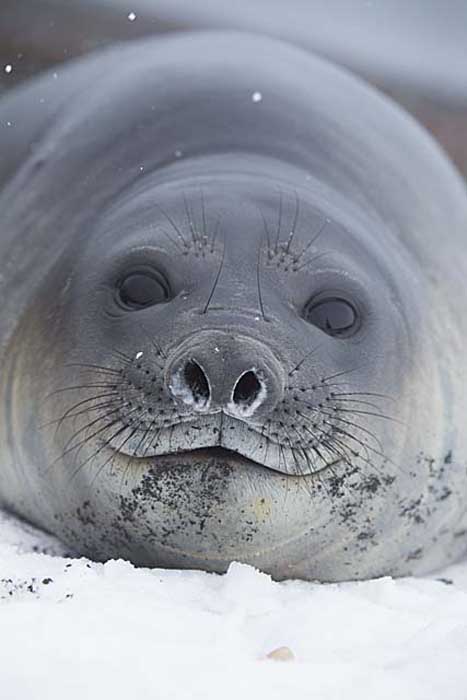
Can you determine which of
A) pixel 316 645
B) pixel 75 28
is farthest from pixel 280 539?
pixel 75 28

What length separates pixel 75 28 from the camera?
4566mm

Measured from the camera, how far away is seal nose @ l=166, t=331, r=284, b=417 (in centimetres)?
173

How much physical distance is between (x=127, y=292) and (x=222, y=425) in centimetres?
40

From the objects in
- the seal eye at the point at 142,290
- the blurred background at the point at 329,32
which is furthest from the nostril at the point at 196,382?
the blurred background at the point at 329,32

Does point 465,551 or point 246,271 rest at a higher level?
point 246,271

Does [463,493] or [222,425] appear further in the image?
[463,493]

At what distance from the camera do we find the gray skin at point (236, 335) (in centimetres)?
184

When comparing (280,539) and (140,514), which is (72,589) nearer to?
(140,514)

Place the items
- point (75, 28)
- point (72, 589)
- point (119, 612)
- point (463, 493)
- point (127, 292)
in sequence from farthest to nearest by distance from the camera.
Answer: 1. point (75, 28)
2. point (463, 493)
3. point (127, 292)
4. point (72, 589)
5. point (119, 612)

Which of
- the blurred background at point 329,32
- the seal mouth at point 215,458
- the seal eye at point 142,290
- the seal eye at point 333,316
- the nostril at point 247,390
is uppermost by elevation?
the blurred background at point 329,32

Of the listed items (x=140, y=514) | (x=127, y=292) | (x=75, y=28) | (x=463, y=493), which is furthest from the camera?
(x=75, y=28)

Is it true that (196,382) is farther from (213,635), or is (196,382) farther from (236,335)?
(213,635)

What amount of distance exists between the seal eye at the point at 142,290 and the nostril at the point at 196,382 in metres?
0.28

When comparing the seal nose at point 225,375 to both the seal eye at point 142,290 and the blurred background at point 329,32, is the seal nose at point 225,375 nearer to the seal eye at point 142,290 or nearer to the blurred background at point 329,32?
the seal eye at point 142,290
